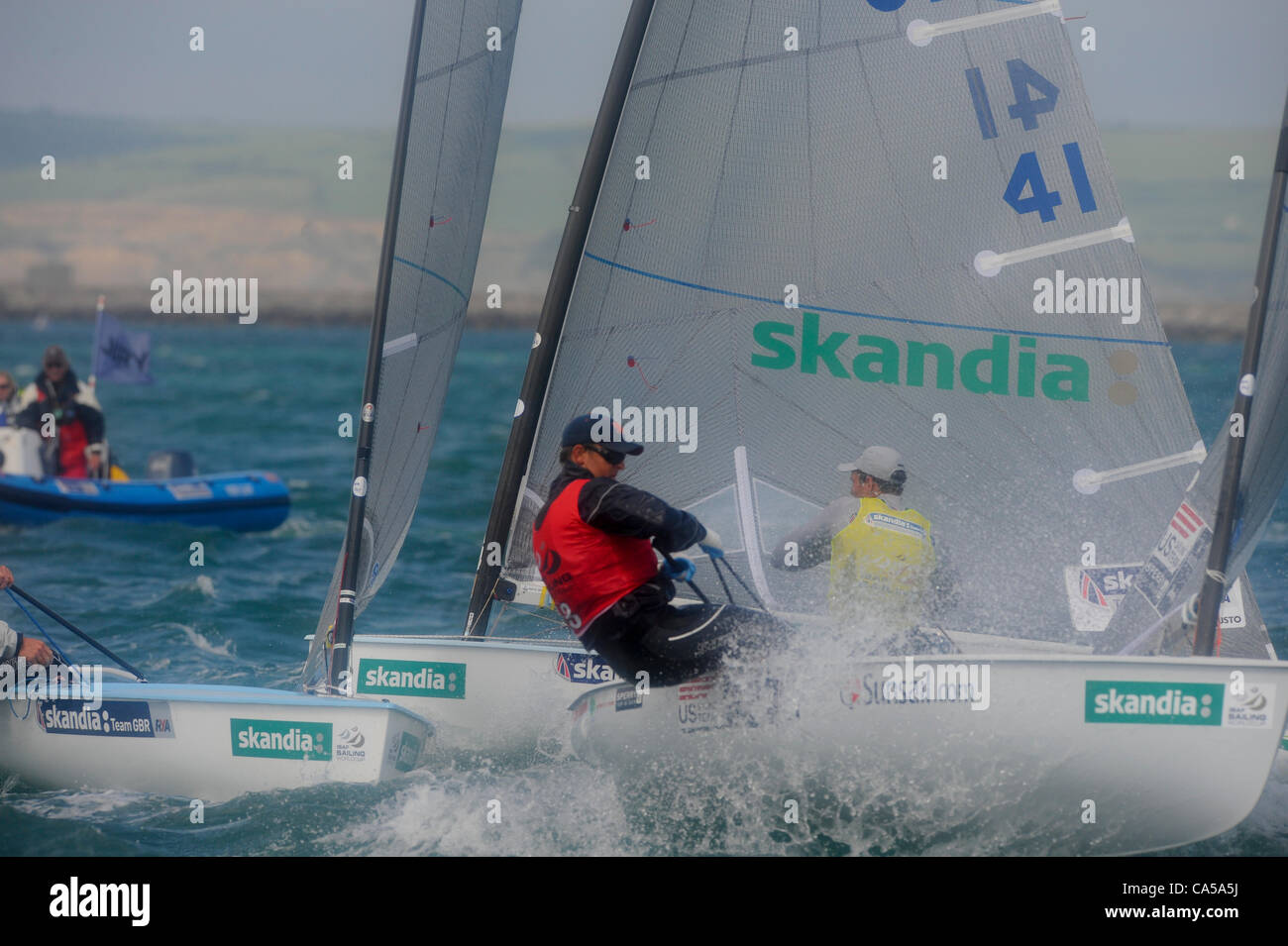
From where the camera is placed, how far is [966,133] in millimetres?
6504

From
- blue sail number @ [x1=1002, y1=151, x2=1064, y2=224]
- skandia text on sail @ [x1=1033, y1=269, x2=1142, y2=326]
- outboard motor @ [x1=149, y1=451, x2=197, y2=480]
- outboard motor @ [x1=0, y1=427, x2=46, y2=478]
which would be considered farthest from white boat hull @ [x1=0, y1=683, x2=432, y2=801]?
outboard motor @ [x1=149, y1=451, x2=197, y2=480]

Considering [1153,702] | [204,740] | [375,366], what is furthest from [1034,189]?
[204,740]

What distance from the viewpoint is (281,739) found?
5336mm

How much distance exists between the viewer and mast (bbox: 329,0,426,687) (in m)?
5.89

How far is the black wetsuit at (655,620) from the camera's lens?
4828mm

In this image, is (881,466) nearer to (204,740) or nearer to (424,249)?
(424,249)

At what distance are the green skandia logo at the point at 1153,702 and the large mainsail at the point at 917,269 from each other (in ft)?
6.29

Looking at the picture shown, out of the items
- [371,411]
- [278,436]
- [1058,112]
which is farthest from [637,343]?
[278,436]

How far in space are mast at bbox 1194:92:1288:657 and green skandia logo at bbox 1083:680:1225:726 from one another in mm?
571

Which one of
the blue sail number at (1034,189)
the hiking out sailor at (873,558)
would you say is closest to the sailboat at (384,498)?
the hiking out sailor at (873,558)

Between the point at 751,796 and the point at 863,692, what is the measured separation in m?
0.58

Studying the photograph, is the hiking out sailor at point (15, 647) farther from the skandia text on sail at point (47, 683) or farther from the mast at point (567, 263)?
the mast at point (567, 263)

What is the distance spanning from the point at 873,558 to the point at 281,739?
90.8 inches

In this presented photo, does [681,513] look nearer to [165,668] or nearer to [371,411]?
[371,411]
